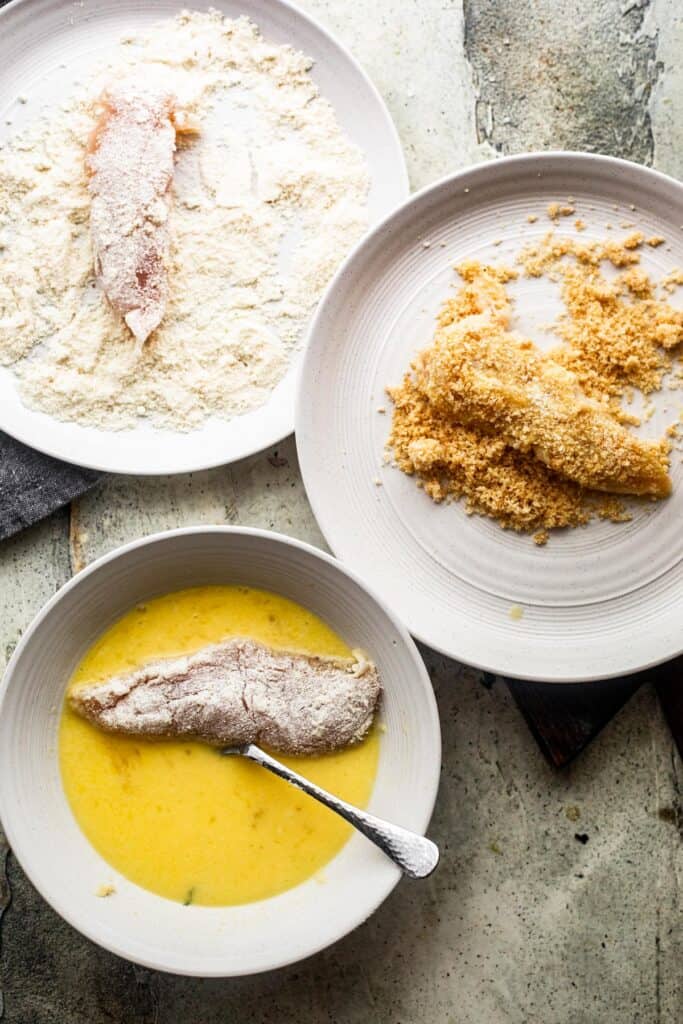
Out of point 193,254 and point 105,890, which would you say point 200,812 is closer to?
point 105,890

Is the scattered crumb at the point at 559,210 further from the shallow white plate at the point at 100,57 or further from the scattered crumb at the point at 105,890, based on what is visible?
the scattered crumb at the point at 105,890

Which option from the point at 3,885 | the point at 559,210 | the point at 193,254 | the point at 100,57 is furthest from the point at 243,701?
the point at 100,57

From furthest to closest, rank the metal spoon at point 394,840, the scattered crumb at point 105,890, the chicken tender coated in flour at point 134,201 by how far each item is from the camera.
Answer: the chicken tender coated in flour at point 134,201, the scattered crumb at point 105,890, the metal spoon at point 394,840

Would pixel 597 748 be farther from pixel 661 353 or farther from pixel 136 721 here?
pixel 136 721

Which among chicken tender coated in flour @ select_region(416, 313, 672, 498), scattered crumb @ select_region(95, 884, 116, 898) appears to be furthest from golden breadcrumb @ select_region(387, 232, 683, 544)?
scattered crumb @ select_region(95, 884, 116, 898)

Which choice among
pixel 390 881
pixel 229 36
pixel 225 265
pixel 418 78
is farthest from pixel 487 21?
pixel 390 881

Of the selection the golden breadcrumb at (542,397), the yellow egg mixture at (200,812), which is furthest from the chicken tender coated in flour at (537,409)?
the yellow egg mixture at (200,812)
